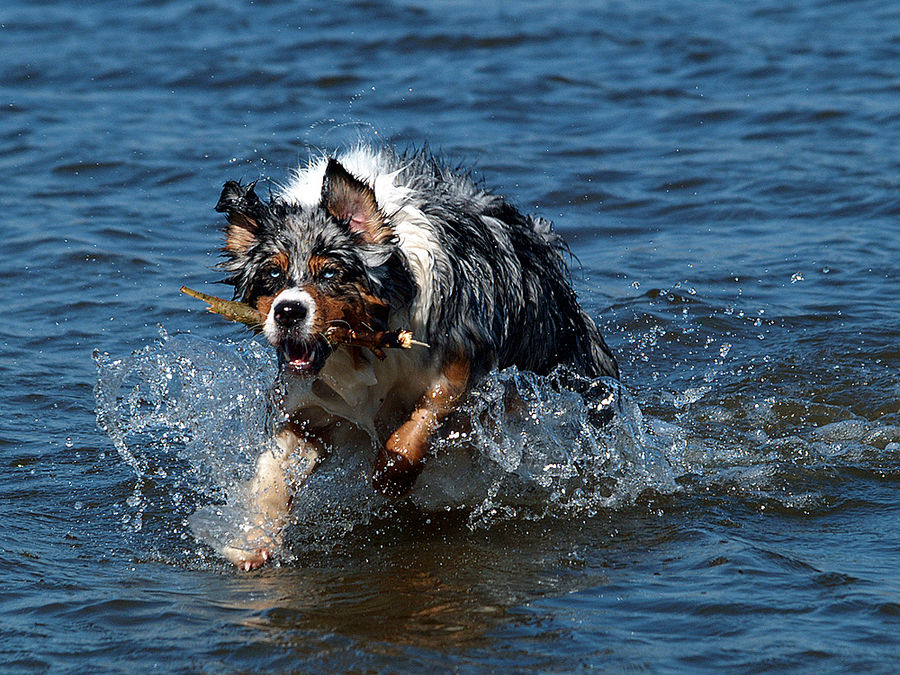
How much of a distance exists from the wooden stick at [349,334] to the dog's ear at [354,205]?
353 mm

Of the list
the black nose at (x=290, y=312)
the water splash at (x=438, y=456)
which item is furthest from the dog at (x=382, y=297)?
the water splash at (x=438, y=456)

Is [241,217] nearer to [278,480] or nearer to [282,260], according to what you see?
[282,260]

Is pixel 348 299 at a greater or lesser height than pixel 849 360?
greater

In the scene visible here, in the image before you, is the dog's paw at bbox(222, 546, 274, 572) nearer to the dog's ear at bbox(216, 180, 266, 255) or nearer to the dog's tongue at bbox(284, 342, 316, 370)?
the dog's tongue at bbox(284, 342, 316, 370)

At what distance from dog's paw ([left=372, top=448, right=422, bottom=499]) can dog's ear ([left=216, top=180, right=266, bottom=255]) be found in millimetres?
1051

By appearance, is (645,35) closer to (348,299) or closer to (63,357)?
(63,357)

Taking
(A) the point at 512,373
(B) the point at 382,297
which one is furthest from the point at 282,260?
(A) the point at 512,373

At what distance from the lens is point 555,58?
573 inches

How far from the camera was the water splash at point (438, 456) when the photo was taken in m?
5.56

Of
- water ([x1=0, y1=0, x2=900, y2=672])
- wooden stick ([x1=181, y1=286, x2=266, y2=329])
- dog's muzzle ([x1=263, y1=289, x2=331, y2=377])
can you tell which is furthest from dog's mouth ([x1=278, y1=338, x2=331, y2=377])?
water ([x1=0, y1=0, x2=900, y2=672])

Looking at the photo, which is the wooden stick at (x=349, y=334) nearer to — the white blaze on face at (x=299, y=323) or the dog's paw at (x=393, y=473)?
the white blaze on face at (x=299, y=323)

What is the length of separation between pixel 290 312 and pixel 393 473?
1050 millimetres

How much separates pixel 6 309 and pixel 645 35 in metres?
9.24

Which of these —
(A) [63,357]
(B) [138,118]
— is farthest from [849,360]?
(B) [138,118]
